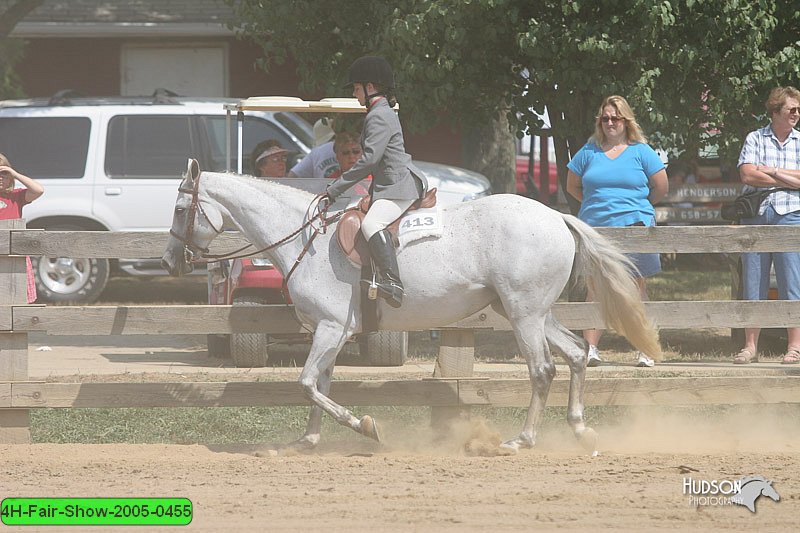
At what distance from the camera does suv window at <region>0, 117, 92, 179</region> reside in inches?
570

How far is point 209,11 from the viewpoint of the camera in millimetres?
20484

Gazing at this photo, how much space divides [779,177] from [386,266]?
155 inches

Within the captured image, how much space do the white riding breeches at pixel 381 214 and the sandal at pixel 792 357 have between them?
4.07m

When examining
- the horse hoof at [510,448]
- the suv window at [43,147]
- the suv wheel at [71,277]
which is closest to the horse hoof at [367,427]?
the horse hoof at [510,448]

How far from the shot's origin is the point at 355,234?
7266mm

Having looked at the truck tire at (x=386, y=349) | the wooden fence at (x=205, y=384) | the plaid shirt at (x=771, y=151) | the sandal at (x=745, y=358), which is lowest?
the truck tire at (x=386, y=349)

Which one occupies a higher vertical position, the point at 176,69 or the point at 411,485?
the point at 176,69

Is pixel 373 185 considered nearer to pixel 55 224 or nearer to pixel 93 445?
pixel 93 445

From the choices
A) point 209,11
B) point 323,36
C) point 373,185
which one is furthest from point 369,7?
point 209,11

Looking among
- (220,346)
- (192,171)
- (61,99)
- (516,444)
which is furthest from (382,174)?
(61,99)

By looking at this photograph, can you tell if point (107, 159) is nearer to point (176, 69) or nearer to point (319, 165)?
point (319, 165)

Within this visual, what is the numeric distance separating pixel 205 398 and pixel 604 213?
352 centimetres

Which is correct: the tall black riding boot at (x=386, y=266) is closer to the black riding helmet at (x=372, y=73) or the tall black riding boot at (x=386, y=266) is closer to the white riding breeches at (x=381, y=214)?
the white riding breeches at (x=381, y=214)

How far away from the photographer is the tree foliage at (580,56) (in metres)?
10.8
